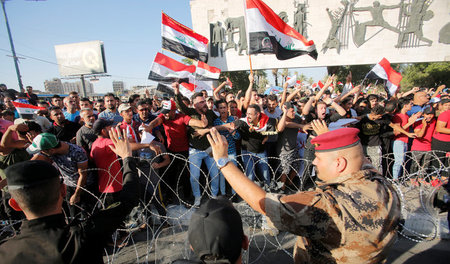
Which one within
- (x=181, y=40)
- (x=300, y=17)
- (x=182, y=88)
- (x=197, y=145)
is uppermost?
(x=300, y=17)

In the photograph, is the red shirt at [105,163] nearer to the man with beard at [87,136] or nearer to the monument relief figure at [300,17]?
the man with beard at [87,136]

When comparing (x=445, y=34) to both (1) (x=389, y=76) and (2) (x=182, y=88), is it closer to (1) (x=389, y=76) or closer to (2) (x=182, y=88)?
(1) (x=389, y=76)

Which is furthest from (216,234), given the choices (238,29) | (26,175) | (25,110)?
(238,29)

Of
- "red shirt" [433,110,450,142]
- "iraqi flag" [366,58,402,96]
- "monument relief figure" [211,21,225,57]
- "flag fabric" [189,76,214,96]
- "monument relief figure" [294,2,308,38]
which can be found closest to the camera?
"red shirt" [433,110,450,142]

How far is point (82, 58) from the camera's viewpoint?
3300cm

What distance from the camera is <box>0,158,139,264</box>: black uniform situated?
114cm

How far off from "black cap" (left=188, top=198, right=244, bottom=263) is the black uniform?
0.68 meters

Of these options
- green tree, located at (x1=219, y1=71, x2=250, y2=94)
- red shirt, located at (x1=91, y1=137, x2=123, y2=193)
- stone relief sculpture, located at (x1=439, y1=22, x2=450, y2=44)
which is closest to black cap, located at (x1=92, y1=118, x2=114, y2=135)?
red shirt, located at (x1=91, y1=137, x2=123, y2=193)

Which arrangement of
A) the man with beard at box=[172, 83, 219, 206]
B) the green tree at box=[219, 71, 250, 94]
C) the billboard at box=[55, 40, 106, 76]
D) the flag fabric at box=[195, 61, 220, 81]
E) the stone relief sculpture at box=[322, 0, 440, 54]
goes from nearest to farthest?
the man with beard at box=[172, 83, 219, 206]
the flag fabric at box=[195, 61, 220, 81]
the stone relief sculpture at box=[322, 0, 440, 54]
the green tree at box=[219, 71, 250, 94]
the billboard at box=[55, 40, 106, 76]

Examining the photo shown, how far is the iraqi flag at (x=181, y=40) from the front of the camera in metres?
6.40

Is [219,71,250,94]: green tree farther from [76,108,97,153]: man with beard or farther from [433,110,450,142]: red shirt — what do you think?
[76,108,97,153]: man with beard

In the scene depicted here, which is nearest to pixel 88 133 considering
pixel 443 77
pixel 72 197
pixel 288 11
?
pixel 72 197

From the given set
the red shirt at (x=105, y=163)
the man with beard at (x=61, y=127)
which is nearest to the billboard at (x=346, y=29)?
the man with beard at (x=61, y=127)

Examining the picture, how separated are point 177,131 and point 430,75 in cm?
3650
